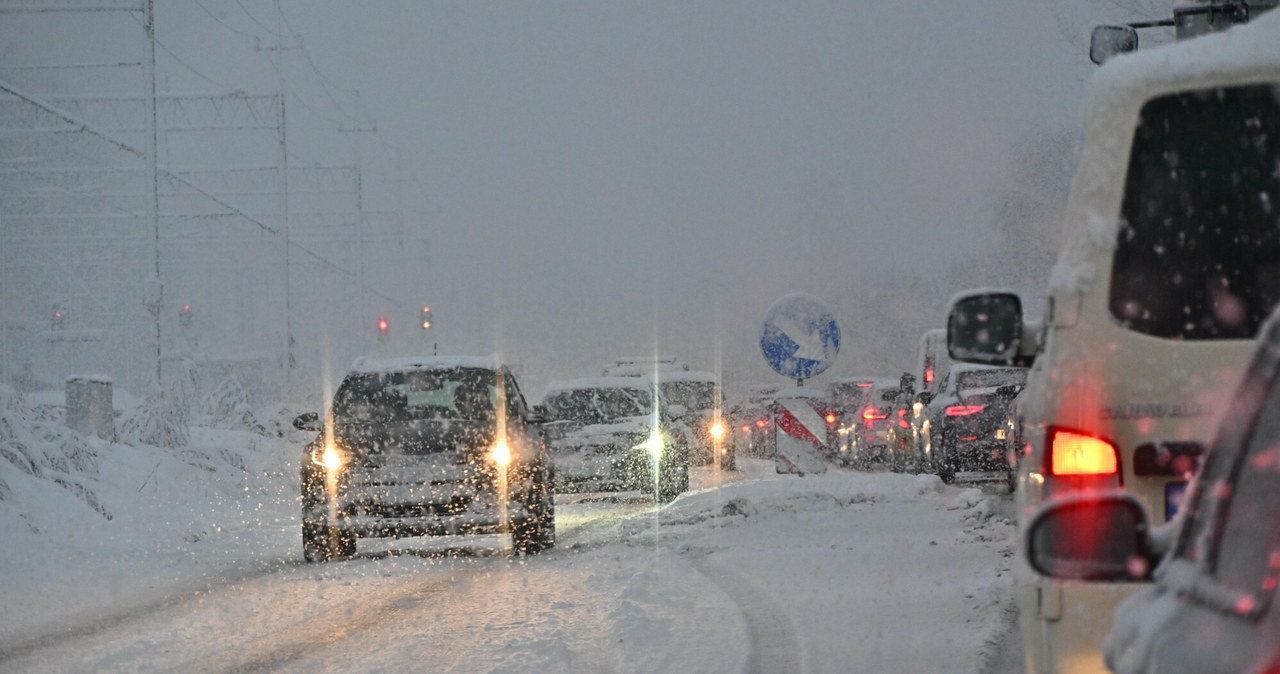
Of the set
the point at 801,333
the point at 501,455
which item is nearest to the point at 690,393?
the point at 801,333

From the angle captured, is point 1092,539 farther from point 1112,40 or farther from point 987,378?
point 987,378

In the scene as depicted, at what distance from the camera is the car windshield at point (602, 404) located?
20.8 m

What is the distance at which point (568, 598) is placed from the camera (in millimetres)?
9773

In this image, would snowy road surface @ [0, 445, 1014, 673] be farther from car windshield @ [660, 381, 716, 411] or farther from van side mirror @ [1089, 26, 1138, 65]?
car windshield @ [660, 381, 716, 411]

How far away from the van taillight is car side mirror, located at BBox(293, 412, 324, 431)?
32.6 feet

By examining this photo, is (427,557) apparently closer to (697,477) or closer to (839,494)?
(839,494)

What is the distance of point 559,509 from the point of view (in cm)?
2011

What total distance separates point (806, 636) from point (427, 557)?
20.2 ft

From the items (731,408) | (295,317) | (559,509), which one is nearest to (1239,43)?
(559,509)

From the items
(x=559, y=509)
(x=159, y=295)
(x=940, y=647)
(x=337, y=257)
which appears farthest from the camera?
(x=337, y=257)

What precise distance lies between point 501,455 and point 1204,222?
9.56 m

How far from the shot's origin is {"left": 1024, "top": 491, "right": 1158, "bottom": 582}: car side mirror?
99.0 inches

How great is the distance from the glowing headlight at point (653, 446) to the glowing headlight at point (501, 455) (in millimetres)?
7162

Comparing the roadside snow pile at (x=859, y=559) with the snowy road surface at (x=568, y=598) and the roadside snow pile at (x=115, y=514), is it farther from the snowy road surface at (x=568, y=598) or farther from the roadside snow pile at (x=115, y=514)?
the roadside snow pile at (x=115, y=514)
